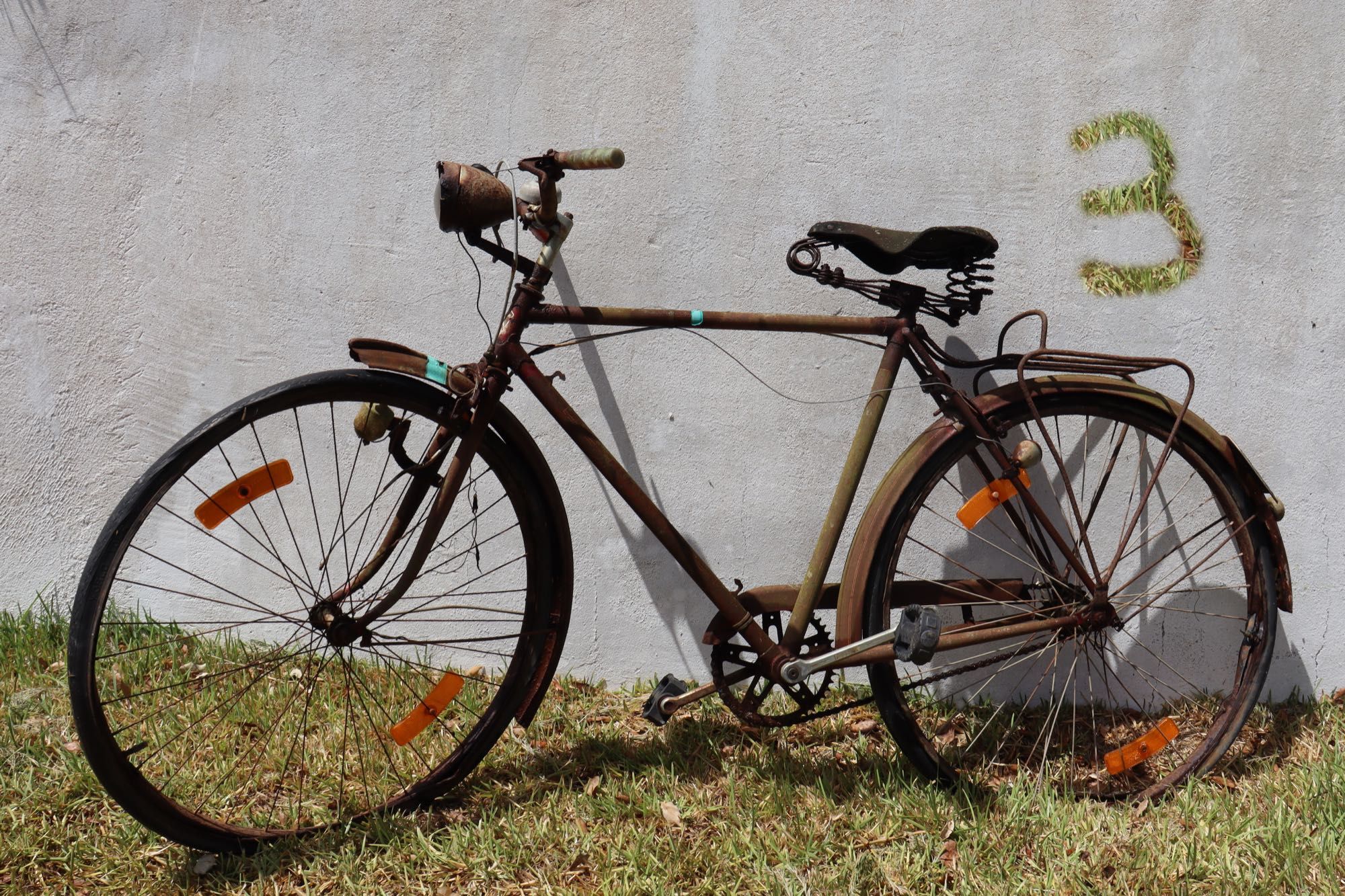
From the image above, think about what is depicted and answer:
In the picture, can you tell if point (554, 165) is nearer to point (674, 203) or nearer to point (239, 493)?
point (674, 203)

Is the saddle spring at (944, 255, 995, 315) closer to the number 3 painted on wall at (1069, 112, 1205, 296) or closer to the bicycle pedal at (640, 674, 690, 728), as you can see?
the number 3 painted on wall at (1069, 112, 1205, 296)

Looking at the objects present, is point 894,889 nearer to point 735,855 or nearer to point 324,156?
point 735,855

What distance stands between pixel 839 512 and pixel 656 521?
46cm

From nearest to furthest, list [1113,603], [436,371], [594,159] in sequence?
[594,159]
[436,371]
[1113,603]

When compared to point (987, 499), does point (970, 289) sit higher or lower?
higher

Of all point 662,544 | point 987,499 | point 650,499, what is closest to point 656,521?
point 650,499

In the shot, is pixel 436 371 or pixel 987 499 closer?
pixel 436 371

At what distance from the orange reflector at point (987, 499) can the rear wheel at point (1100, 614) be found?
11 centimetres

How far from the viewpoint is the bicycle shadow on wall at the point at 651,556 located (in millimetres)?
2975

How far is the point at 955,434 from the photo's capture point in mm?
2553

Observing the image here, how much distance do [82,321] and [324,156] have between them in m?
0.87

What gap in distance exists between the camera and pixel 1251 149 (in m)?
2.78

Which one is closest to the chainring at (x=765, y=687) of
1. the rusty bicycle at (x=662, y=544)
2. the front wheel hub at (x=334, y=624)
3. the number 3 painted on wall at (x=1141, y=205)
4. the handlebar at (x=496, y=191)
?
the rusty bicycle at (x=662, y=544)

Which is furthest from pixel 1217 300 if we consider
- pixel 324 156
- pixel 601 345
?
pixel 324 156
